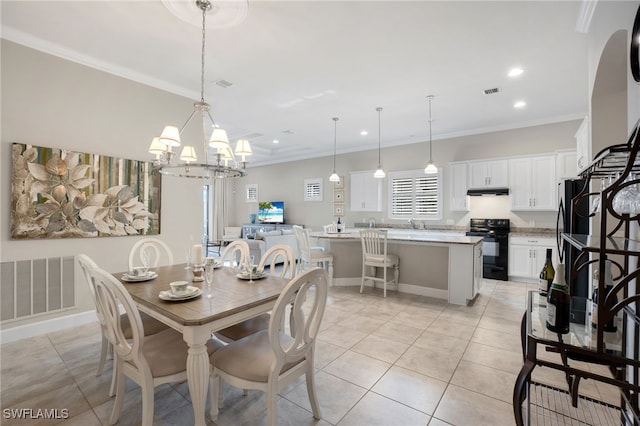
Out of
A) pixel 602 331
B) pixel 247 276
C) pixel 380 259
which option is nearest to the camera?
pixel 602 331

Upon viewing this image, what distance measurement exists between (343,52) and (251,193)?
757 centimetres

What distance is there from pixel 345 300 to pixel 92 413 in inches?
119

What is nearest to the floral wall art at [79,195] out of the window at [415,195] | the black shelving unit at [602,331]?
the black shelving unit at [602,331]

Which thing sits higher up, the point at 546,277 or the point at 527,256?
the point at 546,277

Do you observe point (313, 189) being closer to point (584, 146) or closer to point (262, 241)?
point (262, 241)

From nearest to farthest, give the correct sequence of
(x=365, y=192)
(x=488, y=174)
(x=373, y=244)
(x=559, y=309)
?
(x=559, y=309), (x=373, y=244), (x=488, y=174), (x=365, y=192)

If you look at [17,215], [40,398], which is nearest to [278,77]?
[17,215]

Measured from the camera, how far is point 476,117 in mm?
5207

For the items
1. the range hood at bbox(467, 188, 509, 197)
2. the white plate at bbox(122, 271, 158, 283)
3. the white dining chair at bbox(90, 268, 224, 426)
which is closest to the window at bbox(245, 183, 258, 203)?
the range hood at bbox(467, 188, 509, 197)

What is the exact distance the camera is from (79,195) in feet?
10.6

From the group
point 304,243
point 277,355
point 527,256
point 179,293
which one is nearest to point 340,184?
point 304,243

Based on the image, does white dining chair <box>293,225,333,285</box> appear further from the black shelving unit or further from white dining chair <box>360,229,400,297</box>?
the black shelving unit

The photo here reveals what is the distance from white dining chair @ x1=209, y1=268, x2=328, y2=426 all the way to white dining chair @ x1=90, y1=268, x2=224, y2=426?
0.76 feet

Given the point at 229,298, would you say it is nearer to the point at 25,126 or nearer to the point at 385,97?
the point at 25,126
